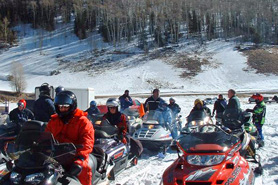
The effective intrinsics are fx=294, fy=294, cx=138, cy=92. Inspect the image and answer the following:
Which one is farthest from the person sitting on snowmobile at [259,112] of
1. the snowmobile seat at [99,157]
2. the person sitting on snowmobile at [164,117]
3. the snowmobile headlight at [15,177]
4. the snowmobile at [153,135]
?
the snowmobile headlight at [15,177]

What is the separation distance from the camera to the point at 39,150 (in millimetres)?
3625

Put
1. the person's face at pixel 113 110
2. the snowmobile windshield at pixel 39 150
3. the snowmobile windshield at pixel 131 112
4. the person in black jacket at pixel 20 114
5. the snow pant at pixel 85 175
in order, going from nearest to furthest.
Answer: the snowmobile windshield at pixel 39 150 < the snow pant at pixel 85 175 < the person's face at pixel 113 110 < the person in black jacket at pixel 20 114 < the snowmobile windshield at pixel 131 112

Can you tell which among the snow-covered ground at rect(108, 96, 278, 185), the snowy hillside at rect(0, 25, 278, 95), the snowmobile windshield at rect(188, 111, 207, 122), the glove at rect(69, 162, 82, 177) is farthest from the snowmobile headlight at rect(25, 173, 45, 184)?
the snowy hillside at rect(0, 25, 278, 95)

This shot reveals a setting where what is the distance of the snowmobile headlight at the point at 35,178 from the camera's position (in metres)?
3.19

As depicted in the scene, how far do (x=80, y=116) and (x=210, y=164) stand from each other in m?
2.01

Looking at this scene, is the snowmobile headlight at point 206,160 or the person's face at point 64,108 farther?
the snowmobile headlight at point 206,160

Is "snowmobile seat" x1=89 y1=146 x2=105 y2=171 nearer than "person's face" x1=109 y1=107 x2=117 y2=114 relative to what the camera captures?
Yes

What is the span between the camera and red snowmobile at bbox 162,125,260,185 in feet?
13.5

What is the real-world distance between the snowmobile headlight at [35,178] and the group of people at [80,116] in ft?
1.40

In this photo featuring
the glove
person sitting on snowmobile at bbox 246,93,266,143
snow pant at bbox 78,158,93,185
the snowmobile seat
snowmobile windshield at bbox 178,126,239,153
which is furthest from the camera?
person sitting on snowmobile at bbox 246,93,266,143

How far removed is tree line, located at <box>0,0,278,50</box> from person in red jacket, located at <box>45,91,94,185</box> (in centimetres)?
6082

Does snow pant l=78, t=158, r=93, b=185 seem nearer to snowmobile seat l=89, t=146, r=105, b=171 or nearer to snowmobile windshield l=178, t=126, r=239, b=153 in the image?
snowmobile seat l=89, t=146, r=105, b=171

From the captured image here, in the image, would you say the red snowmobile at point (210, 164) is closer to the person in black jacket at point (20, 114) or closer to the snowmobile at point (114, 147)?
the snowmobile at point (114, 147)

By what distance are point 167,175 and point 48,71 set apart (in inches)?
2103
